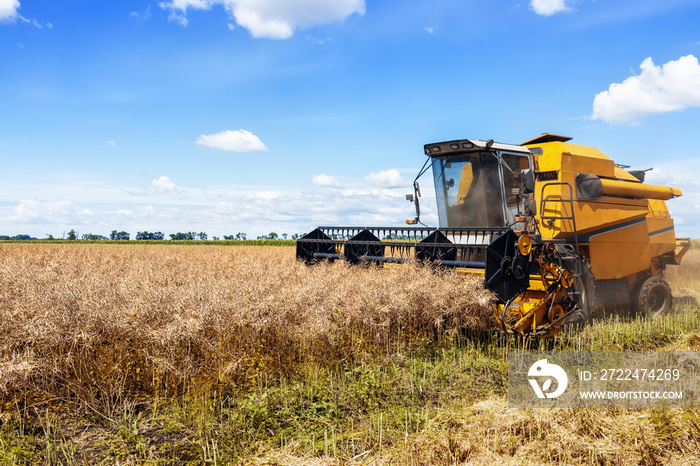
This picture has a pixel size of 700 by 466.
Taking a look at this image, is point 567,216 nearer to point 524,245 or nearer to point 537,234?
point 537,234

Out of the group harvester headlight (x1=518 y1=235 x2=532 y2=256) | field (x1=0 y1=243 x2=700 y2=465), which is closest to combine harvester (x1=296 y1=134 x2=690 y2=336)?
harvester headlight (x1=518 y1=235 x2=532 y2=256)

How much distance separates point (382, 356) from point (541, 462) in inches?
84.5

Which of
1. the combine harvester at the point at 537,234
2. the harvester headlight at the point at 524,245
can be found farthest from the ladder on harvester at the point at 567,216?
the harvester headlight at the point at 524,245

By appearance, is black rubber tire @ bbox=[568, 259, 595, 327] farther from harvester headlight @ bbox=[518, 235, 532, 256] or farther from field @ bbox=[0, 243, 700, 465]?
field @ bbox=[0, 243, 700, 465]

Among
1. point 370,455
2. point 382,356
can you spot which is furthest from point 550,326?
point 370,455

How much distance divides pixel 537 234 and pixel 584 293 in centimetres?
118

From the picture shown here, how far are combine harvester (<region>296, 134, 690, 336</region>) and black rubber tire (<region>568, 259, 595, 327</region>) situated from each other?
1cm

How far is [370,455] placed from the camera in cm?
297

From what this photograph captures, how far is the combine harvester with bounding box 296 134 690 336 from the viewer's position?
18.8 ft

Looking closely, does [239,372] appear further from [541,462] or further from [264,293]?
[541,462]

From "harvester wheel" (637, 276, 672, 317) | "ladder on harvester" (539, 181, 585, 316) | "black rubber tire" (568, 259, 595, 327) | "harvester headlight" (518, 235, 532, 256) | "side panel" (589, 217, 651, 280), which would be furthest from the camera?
"harvester wheel" (637, 276, 672, 317)

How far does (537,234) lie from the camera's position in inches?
259

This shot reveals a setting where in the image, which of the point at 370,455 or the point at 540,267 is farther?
the point at 540,267

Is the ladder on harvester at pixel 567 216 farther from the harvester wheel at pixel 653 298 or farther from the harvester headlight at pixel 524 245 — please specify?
the harvester wheel at pixel 653 298
